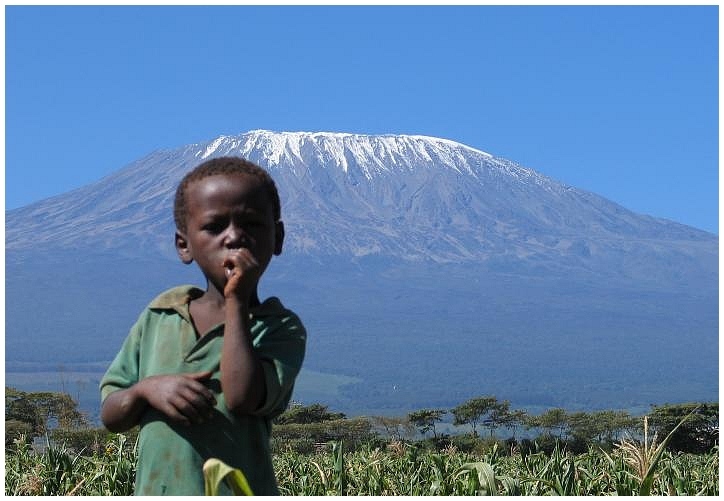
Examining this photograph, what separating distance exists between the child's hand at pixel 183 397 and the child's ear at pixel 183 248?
0.35 metres

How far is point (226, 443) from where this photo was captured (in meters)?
3.34

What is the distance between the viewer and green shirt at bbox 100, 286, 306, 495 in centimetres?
333

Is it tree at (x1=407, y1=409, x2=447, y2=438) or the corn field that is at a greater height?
the corn field

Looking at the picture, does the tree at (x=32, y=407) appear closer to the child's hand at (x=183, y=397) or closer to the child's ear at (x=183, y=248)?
the child's ear at (x=183, y=248)

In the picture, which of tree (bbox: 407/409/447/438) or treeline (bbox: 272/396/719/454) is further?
tree (bbox: 407/409/447/438)

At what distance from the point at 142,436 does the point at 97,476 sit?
2832 mm

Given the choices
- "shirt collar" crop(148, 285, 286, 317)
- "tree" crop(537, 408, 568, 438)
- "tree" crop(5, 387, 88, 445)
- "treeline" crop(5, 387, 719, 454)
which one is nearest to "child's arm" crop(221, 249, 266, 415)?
"shirt collar" crop(148, 285, 286, 317)

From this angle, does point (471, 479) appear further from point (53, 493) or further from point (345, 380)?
point (345, 380)

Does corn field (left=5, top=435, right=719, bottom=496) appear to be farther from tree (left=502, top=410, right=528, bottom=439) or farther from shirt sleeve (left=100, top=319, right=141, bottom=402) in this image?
tree (left=502, top=410, right=528, bottom=439)

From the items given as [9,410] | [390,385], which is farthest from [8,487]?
[390,385]

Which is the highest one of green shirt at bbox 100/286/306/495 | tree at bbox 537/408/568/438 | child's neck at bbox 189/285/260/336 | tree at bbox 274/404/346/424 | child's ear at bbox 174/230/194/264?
child's ear at bbox 174/230/194/264

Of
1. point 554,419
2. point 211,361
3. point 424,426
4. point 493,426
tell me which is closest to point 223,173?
point 211,361

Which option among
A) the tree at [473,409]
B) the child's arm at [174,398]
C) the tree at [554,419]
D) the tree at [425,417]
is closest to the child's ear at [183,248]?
the child's arm at [174,398]

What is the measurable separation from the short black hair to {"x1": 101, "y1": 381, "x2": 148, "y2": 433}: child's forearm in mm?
453
